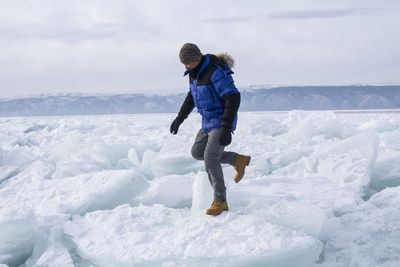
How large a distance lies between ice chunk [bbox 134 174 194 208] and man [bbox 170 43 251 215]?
0.68 m

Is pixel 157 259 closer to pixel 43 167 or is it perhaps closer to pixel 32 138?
pixel 43 167

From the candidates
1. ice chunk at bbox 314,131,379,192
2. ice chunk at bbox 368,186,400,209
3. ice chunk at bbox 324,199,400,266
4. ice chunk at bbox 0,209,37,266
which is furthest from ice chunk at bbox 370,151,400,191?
ice chunk at bbox 0,209,37,266

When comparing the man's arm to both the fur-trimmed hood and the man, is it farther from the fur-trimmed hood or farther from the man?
the fur-trimmed hood

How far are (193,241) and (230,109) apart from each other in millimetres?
810

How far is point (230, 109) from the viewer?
6.93ft

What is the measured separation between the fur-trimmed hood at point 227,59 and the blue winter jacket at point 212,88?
5 cm

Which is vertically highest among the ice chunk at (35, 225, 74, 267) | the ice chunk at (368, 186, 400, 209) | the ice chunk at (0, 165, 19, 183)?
the ice chunk at (368, 186, 400, 209)

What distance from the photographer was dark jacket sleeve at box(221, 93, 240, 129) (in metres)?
2.11

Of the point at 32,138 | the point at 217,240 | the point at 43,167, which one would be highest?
the point at 217,240

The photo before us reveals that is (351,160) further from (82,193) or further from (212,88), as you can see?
(82,193)

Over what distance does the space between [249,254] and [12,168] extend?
401 cm

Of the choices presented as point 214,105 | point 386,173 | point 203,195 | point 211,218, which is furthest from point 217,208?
point 386,173

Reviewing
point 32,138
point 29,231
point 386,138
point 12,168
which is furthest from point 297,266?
point 32,138

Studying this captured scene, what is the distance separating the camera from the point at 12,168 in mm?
4812
